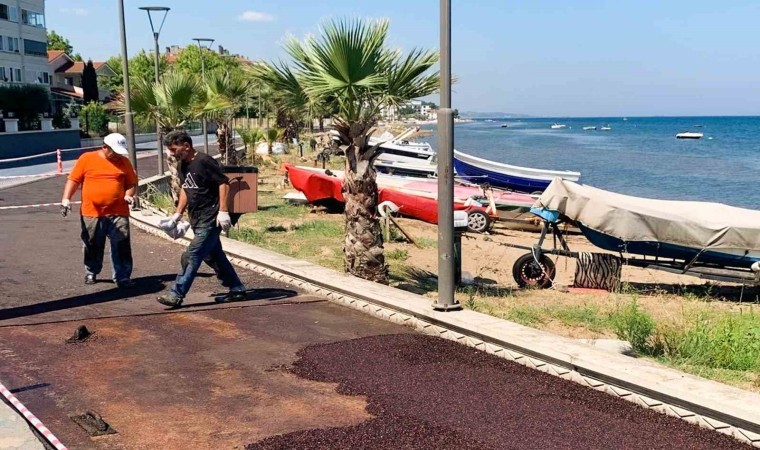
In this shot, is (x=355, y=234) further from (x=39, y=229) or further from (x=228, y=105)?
(x=228, y=105)

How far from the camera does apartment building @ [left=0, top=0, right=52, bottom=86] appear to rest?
197 ft

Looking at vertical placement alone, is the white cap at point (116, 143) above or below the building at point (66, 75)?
below

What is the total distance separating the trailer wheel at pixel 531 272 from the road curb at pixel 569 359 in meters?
3.97

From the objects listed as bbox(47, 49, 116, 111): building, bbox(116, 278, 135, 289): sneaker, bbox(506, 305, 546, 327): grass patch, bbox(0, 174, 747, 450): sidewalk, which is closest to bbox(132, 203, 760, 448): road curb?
bbox(0, 174, 747, 450): sidewalk

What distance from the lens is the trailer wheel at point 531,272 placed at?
12.4 meters

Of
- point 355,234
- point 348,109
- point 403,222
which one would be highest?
point 348,109

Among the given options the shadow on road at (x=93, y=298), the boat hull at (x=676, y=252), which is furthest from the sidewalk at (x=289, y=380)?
the boat hull at (x=676, y=252)

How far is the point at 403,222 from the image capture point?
21.5 meters

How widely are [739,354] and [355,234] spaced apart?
4866mm

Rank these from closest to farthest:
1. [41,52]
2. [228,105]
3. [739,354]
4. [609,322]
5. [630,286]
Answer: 1. [739,354]
2. [609,322]
3. [630,286]
4. [228,105]
5. [41,52]

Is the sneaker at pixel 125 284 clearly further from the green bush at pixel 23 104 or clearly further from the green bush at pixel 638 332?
the green bush at pixel 23 104

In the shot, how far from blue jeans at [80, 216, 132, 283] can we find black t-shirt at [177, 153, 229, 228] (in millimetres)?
1466

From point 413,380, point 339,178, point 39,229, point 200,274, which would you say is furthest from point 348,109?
point 339,178

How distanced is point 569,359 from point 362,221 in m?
4.59
